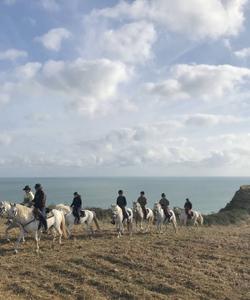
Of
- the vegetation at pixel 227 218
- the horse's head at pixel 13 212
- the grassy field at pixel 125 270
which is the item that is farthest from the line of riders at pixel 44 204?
the vegetation at pixel 227 218

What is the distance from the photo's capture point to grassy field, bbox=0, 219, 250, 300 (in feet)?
42.3

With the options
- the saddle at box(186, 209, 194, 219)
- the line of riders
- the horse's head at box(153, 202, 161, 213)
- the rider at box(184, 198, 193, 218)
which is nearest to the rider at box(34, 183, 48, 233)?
the line of riders

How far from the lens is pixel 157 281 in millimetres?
13969

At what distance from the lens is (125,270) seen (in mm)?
14953

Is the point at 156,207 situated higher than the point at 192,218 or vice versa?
the point at 156,207

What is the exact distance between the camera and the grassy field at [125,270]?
1288cm

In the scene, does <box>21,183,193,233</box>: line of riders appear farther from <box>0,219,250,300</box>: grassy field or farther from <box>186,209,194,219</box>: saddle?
<box>0,219,250,300</box>: grassy field

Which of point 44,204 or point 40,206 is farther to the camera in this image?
point 44,204

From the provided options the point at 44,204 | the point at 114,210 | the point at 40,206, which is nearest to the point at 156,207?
the point at 114,210

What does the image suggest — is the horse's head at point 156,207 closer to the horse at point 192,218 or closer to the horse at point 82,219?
the horse at point 82,219

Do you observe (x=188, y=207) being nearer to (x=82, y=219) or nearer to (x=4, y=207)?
(x=82, y=219)

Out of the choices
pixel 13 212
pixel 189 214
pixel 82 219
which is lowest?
pixel 189 214

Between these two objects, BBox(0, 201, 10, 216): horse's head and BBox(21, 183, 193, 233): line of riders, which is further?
BBox(0, 201, 10, 216): horse's head

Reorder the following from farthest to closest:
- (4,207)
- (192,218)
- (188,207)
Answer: (192,218)
(188,207)
(4,207)
